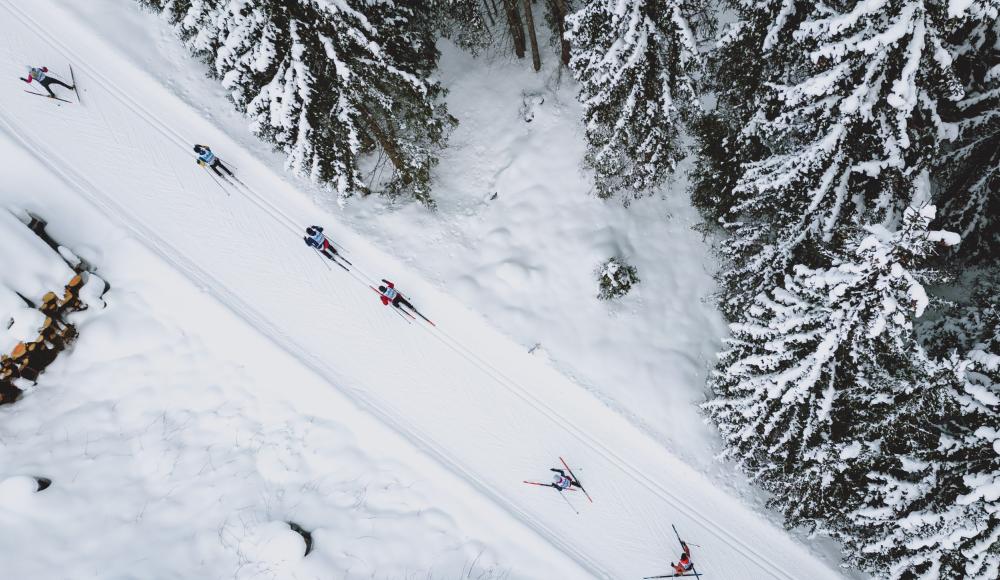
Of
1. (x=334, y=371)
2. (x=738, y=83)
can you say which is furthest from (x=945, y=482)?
(x=334, y=371)

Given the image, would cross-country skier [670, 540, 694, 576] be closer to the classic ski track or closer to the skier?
the classic ski track

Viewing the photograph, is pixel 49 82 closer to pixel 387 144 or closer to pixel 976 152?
pixel 387 144

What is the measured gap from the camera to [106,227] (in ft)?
44.9

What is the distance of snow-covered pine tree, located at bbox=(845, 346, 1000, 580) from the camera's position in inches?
310

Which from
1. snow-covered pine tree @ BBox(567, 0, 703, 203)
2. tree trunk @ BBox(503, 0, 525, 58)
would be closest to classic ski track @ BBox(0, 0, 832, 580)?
snow-covered pine tree @ BBox(567, 0, 703, 203)

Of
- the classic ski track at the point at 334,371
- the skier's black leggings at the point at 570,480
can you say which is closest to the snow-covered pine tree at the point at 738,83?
the classic ski track at the point at 334,371

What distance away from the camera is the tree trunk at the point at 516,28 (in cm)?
1661

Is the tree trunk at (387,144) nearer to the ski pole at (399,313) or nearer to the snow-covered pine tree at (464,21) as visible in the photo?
the ski pole at (399,313)

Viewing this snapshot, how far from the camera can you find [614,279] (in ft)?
45.6

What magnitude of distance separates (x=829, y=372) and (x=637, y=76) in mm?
7212

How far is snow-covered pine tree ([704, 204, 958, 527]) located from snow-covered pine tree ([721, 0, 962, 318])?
90cm

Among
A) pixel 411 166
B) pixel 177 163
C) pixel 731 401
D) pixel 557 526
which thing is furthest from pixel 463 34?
pixel 557 526

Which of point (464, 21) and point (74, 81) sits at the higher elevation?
point (464, 21)

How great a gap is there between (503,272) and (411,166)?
400 cm
